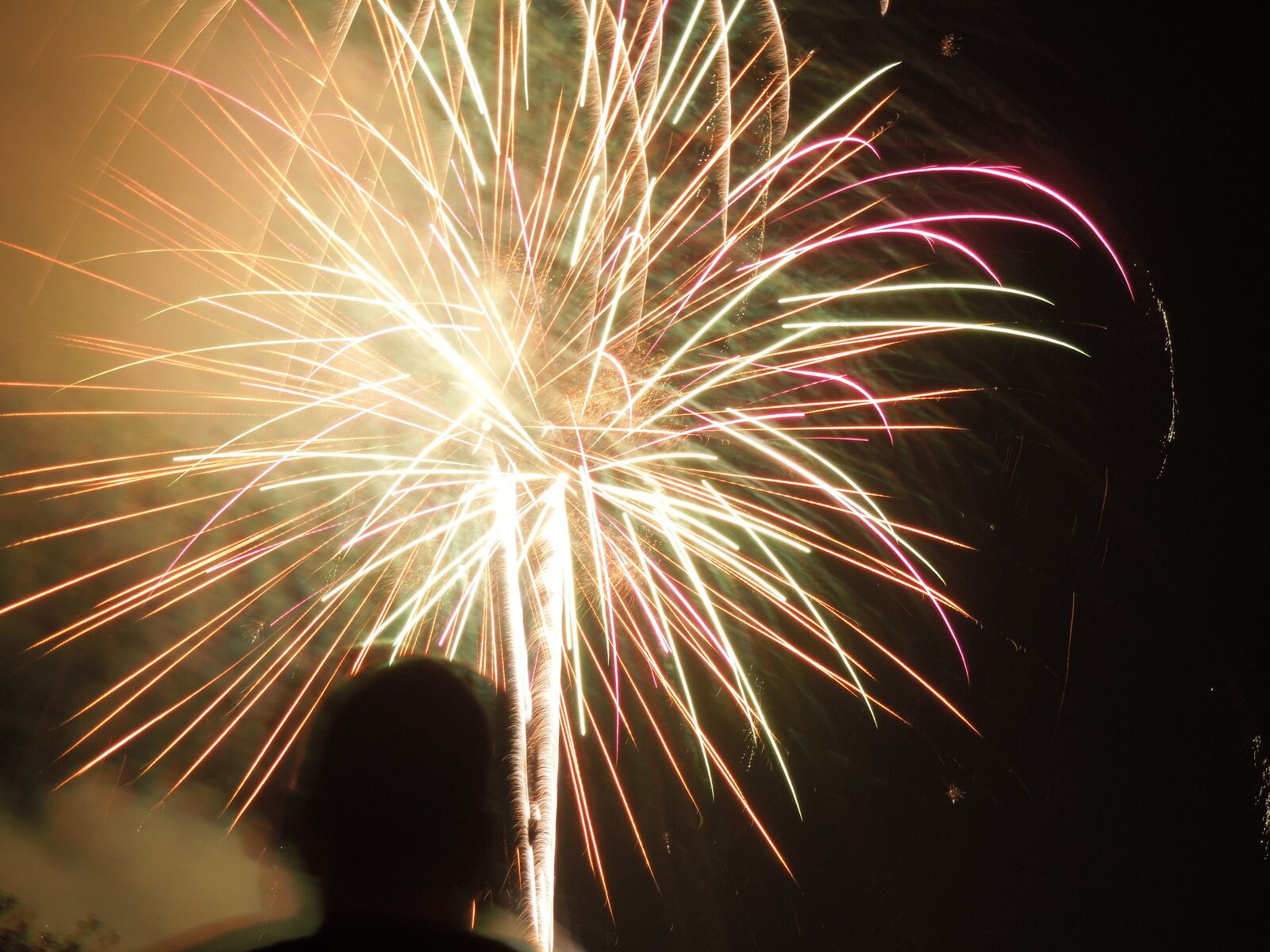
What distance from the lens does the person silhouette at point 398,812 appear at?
1.11 meters

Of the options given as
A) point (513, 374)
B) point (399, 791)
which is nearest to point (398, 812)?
point (399, 791)

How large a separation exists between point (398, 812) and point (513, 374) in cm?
247

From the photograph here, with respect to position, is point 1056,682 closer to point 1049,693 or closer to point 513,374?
point 1049,693

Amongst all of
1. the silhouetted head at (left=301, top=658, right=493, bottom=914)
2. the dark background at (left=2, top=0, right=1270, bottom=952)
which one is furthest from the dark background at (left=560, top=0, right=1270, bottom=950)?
the silhouetted head at (left=301, top=658, right=493, bottom=914)

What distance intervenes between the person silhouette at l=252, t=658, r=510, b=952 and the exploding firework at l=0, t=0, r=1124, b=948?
133 cm

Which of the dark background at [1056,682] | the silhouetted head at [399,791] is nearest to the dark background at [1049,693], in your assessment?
the dark background at [1056,682]

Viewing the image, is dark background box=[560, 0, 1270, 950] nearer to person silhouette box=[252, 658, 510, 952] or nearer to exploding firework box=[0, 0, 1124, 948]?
exploding firework box=[0, 0, 1124, 948]

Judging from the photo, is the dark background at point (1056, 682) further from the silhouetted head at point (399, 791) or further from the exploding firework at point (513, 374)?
the silhouetted head at point (399, 791)

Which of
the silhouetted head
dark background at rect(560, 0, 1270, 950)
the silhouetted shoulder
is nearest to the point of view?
the silhouetted shoulder

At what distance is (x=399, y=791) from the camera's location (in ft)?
4.04

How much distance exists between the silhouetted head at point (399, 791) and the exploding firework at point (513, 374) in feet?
4.36

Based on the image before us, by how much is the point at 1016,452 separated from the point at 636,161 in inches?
94.8

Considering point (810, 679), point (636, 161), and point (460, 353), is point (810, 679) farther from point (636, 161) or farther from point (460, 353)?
point (636, 161)

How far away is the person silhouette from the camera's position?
1108 mm
